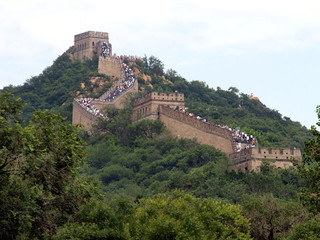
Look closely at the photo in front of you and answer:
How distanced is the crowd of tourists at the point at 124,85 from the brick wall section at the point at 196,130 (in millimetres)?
13423

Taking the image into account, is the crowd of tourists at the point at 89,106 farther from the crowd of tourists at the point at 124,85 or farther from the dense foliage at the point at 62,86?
the dense foliage at the point at 62,86

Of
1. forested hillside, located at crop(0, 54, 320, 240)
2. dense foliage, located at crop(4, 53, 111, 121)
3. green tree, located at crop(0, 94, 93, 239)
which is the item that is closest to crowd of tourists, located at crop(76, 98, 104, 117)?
forested hillside, located at crop(0, 54, 320, 240)

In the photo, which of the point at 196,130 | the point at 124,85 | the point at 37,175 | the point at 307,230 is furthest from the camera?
the point at 124,85

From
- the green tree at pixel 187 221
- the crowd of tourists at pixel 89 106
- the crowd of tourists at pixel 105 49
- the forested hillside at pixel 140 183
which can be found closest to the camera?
the forested hillside at pixel 140 183

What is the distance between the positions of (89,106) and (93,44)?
2562cm

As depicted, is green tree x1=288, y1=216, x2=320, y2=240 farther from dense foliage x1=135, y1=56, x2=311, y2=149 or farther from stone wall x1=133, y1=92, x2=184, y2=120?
stone wall x1=133, y1=92, x2=184, y2=120

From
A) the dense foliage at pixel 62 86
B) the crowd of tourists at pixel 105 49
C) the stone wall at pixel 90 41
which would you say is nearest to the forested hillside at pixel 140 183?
the dense foliage at pixel 62 86

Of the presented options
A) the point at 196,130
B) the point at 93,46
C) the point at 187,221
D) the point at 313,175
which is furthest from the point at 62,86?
the point at 313,175

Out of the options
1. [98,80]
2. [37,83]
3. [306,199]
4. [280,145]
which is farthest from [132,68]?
[306,199]

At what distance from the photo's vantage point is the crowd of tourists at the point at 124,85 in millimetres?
123569

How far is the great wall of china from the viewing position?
94.0 m

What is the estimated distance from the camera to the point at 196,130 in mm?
104062

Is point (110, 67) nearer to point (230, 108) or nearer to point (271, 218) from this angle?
point (230, 108)

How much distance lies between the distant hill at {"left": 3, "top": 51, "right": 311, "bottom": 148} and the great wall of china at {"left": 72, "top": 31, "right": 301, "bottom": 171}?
2186 millimetres
